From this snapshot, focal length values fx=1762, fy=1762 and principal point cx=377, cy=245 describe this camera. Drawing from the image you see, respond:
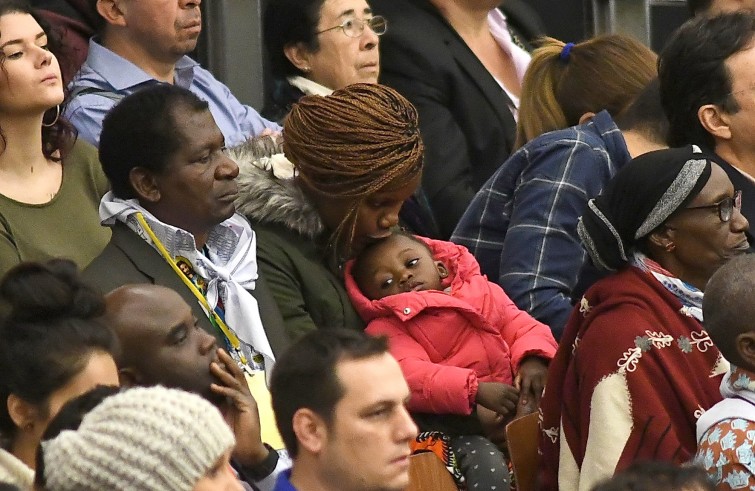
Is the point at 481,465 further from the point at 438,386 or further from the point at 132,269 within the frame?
the point at 132,269

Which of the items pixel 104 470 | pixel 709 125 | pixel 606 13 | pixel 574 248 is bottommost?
pixel 606 13

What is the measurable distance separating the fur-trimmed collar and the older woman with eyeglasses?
967mm

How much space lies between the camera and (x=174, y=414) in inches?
122

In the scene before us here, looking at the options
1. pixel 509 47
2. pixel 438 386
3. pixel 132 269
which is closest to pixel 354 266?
pixel 438 386

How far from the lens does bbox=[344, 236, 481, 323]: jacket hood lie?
484cm

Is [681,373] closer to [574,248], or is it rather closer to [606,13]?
[574,248]

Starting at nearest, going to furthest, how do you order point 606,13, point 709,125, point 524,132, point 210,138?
point 210,138 < point 709,125 < point 524,132 < point 606,13

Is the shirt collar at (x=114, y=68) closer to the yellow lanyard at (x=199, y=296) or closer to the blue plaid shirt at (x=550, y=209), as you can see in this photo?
the yellow lanyard at (x=199, y=296)

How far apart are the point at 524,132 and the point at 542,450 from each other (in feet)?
5.20

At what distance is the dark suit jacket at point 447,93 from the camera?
20.1ft

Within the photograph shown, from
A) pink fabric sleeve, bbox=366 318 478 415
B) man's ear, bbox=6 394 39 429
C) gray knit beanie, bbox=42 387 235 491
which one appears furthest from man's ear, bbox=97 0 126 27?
gray knit beanie, bbox=42 387 235 491

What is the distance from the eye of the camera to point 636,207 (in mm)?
4449

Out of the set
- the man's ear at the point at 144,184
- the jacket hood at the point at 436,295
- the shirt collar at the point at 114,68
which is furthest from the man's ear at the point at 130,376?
the shirt collar at the point at 114,68

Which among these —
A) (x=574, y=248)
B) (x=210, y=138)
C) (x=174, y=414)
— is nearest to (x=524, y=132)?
(x=574, y=248)
